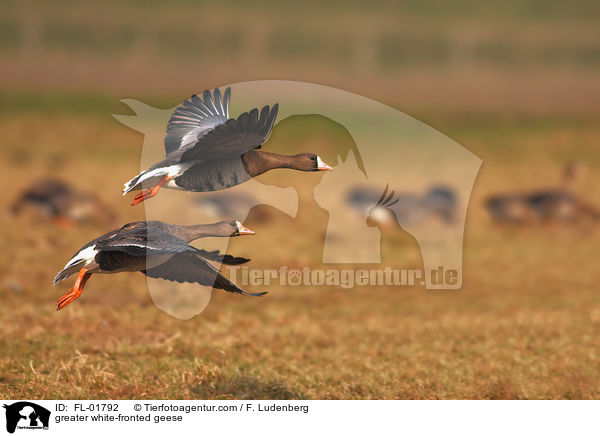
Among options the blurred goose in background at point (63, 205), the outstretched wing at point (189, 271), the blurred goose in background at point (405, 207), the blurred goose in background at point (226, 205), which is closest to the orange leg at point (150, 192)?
the outstretched wing at point (189, 271)

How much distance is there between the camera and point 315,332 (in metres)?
10.2

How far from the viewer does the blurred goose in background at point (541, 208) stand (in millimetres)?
19578

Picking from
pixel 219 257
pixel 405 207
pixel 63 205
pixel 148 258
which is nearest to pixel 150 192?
pixel 148 258

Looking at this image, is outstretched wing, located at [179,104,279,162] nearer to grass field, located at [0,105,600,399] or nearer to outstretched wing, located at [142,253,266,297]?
outstretched wing, located at [142,253,266,297]

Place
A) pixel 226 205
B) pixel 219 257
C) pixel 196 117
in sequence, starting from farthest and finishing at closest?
pixel 226 205 → pixel 196 117 → pixel 219 257

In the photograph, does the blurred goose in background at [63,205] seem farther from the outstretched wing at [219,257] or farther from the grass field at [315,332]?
the outstretched wing at [219,257]

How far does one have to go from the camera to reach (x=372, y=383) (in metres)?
7.93

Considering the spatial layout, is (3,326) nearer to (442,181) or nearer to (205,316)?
(205,316)

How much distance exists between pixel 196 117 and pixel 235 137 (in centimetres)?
100

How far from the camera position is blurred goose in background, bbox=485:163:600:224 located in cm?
1958

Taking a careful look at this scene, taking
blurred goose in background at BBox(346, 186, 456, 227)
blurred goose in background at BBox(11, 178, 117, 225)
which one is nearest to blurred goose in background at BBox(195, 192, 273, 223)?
blurred goose in background at BBox(11, 178, 117, 225)

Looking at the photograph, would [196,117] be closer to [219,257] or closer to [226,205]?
[219,257]

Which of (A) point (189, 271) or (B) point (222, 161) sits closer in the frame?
(A) point (189, 271)

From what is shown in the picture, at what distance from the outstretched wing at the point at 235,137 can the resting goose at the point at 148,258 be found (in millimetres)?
618
